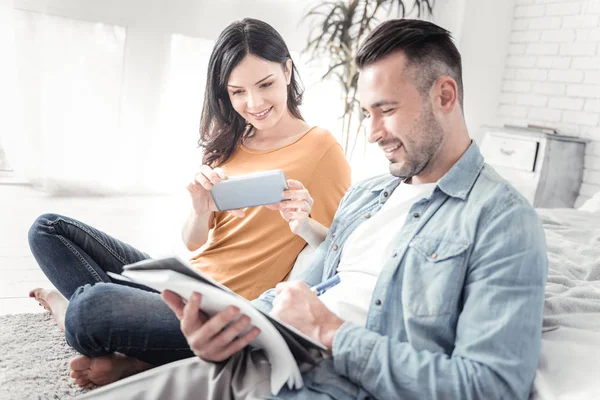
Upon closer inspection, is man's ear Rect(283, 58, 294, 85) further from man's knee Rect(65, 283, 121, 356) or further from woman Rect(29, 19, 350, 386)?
man's knee Rect(65, 283, 121, 356)

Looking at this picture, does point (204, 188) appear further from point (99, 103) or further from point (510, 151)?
point (99, 103)

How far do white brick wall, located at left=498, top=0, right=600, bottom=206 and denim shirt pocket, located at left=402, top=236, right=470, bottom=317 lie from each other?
343 centimetres

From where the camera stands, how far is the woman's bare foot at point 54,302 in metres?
1.98

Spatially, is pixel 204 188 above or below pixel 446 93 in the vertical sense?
below

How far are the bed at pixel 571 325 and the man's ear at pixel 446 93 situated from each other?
508mm

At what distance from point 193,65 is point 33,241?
3268 millimetres

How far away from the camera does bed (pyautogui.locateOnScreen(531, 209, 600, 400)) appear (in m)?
1.09

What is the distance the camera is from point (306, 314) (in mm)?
1139

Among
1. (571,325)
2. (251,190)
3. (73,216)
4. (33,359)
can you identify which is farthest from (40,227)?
(73,216)

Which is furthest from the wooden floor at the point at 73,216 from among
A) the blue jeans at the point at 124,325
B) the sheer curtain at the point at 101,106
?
the blue jeans at the point at 124,325

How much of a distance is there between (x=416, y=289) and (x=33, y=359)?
4.48 ft

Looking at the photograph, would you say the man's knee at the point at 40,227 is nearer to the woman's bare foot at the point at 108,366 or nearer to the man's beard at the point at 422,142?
the woman's bare foot at the point at 108,366

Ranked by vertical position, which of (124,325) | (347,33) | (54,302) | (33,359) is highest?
(347,33)

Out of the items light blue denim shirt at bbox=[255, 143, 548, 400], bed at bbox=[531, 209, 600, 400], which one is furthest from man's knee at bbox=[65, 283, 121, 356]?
bed at bbox=[531, 209, 600, 400]
